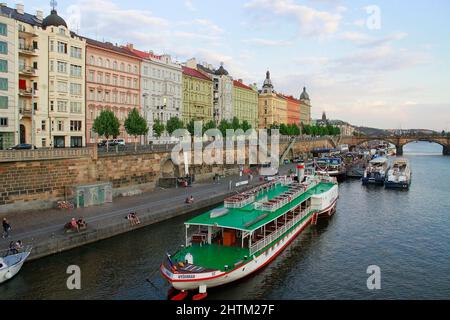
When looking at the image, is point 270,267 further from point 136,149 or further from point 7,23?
point 7,23

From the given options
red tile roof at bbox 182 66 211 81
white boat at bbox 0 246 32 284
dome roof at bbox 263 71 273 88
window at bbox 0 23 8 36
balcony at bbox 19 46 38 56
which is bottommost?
white boat at bbox 0 246 32 284

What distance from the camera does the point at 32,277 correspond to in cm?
2772

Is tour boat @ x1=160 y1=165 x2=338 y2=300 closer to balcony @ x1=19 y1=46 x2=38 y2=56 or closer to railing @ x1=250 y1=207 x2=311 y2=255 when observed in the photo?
railing @ x1=250 y1=207 x2=311 y2=255

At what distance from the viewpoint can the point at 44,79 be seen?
5938cm

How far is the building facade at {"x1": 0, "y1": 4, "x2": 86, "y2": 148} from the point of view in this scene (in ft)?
175

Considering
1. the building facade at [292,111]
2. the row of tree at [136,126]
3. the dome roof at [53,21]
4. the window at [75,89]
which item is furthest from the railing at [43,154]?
the building facade at [292,111]

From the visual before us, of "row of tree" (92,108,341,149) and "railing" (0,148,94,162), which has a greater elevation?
"row of tree" (92,108,341,149)

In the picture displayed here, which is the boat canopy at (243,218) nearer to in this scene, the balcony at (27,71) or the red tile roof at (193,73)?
the balcony at (27,71)

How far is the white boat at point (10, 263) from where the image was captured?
26.6 m

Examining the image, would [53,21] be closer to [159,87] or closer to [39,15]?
[39,15]

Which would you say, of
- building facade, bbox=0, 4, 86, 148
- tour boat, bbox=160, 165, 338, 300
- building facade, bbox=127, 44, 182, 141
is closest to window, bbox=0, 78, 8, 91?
building facade, bbox=0, 4, 86, 148

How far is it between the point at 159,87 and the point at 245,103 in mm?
50721

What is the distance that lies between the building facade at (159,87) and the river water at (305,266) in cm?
4282

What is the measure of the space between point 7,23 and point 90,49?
1814cm
